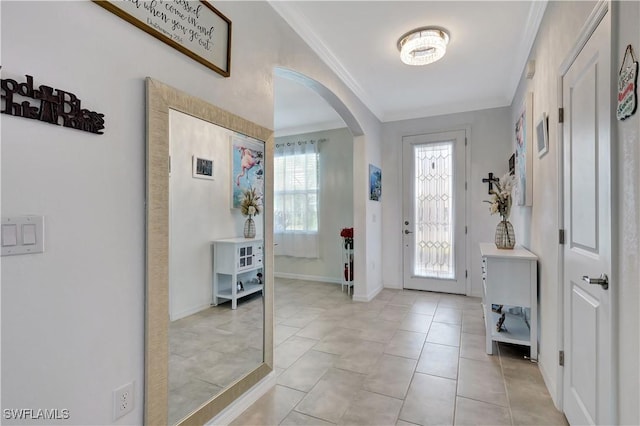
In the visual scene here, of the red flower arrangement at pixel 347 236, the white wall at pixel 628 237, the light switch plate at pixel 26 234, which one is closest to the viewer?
the light switch plate at pixel 26 234

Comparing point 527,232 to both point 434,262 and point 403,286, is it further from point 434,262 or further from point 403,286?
point 403,286

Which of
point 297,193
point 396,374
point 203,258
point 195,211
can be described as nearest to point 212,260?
point 203,258

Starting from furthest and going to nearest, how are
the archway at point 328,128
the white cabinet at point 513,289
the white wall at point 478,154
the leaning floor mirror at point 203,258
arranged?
the white wall at point 478,154 → the archway at point 328,128 → the white cabinet at point 513,289 → the leaning floor mirror at point 203,258

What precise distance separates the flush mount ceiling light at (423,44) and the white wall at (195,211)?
5.94 ft

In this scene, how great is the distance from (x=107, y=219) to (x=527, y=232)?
322 centimetres

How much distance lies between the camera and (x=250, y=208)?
6.80ft

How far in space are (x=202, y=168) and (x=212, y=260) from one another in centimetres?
56

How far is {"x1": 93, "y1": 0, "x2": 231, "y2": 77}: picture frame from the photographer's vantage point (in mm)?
1250

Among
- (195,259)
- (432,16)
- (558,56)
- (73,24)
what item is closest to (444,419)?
(195,259)

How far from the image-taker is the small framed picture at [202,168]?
1687mm

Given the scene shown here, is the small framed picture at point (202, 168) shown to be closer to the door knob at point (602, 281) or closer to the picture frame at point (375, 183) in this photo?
the door knob at point (602, 281)

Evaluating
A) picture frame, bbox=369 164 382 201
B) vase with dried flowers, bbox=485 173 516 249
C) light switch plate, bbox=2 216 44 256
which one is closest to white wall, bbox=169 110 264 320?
light switch plate, bbox=2 216 44 256

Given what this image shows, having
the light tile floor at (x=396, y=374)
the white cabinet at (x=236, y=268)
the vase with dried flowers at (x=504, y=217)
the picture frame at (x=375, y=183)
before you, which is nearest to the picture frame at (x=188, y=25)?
the white cabinet at (x=236, y=268)

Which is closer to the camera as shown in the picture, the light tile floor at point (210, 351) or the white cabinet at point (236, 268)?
the light tile floor at point (210, 351)
